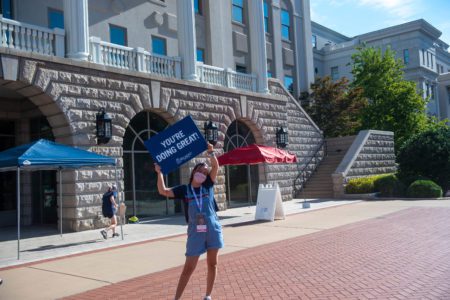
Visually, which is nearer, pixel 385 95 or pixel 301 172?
pixel 301 172

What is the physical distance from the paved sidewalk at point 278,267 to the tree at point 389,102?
2226 centimetres

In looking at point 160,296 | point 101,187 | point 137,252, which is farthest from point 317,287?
point 101,187

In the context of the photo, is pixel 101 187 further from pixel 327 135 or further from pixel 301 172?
pixel 327 135

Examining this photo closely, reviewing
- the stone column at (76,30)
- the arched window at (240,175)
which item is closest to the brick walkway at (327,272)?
the stone column at (76,30)

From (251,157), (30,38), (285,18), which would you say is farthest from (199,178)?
(285,18)

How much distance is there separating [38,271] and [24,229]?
7678 millimetres

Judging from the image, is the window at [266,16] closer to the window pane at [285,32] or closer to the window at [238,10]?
the window pane at [285,32]

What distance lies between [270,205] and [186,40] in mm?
7905

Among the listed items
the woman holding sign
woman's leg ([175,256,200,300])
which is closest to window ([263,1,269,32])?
the woman holding sign

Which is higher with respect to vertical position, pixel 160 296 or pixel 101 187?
pixel 101 187

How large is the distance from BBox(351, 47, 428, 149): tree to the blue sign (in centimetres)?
2992

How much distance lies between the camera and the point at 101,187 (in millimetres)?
15078

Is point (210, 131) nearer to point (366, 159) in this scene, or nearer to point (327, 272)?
point (327, 272)

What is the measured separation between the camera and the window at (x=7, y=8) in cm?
1736
